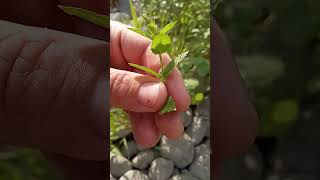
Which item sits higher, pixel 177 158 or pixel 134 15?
pixel 134 15

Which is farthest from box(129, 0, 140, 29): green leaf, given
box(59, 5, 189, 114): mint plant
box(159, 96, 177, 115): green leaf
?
box(159, 96, 177, 115): green leaf

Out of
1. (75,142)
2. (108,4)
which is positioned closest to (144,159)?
(75,142)

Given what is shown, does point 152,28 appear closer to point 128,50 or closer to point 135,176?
point 128,50

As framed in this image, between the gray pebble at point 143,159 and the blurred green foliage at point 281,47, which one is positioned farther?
the gray pebble at point 143,159

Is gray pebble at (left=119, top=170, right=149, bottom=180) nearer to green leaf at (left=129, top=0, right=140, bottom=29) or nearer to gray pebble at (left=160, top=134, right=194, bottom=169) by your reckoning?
gray pebble at (left=160, top=134, right=194, bottom=169)

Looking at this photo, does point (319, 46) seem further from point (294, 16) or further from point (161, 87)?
point (161, 87)

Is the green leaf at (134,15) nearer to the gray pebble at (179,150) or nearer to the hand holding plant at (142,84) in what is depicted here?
the hand holding plant at (142,84)

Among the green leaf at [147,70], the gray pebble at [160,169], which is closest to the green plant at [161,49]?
the green leaf at [147,70]

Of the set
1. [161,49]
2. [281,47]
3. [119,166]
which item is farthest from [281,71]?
[119,166]
